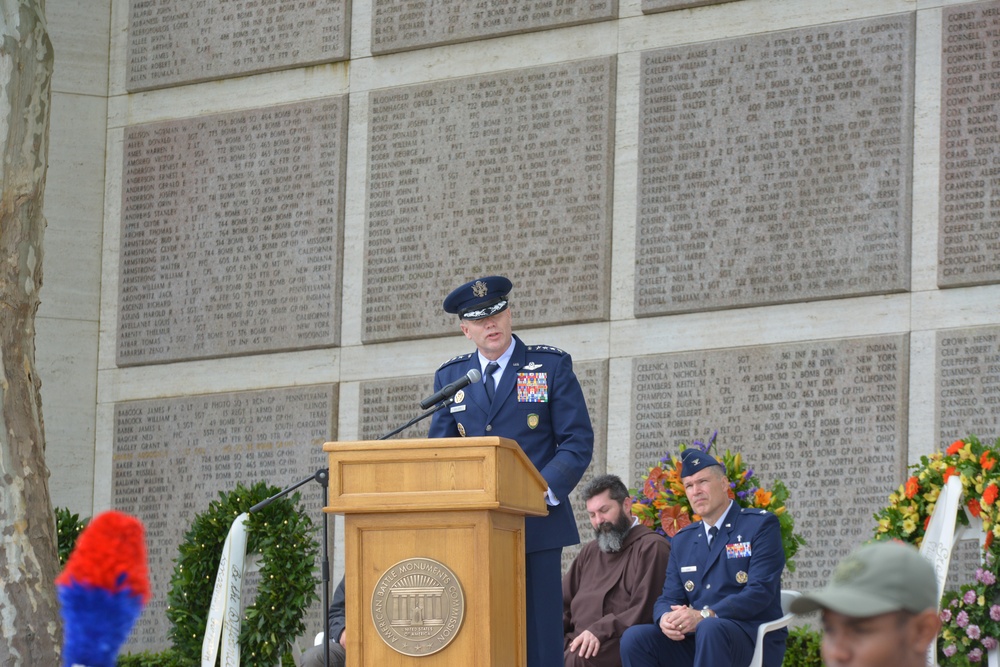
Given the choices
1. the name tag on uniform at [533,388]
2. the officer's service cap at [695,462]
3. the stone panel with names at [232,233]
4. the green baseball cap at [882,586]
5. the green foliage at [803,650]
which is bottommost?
the green foliage at [803,650]

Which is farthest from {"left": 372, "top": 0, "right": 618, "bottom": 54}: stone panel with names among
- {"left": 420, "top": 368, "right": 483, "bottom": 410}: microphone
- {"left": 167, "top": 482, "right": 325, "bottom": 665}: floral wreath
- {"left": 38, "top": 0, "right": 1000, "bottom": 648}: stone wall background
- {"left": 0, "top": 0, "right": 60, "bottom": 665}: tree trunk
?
{"left": 420, "top": 368, "right": 483, "bottom": 410}: microphone

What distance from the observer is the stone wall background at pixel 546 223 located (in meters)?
7.69

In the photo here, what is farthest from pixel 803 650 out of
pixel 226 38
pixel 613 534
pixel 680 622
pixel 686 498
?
pixel 226 38

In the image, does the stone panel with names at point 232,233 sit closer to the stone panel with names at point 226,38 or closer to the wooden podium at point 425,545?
the stone panel with names at point 226,38

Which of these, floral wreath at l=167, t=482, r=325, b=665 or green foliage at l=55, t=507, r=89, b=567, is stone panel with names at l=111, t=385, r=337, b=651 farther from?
floral wreath at l=167, t=482, r=325, b=665

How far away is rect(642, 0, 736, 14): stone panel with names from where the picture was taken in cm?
848

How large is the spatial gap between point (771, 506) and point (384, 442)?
2618 millimetres

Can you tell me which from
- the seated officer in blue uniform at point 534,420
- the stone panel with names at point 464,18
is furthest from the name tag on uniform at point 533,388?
the stone panel with names at point 464,18

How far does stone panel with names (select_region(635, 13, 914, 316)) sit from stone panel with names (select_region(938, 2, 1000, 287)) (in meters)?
0.19

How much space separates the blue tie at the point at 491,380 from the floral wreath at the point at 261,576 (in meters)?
2.41

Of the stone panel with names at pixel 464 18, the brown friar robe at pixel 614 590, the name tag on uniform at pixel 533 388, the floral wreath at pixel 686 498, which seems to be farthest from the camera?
the stone panel with names at pixel 464 18

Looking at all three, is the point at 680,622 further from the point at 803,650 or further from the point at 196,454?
the point at 196,454

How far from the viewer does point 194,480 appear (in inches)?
372

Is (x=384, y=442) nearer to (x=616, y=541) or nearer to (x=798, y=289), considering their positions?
(x=616, y=541)
